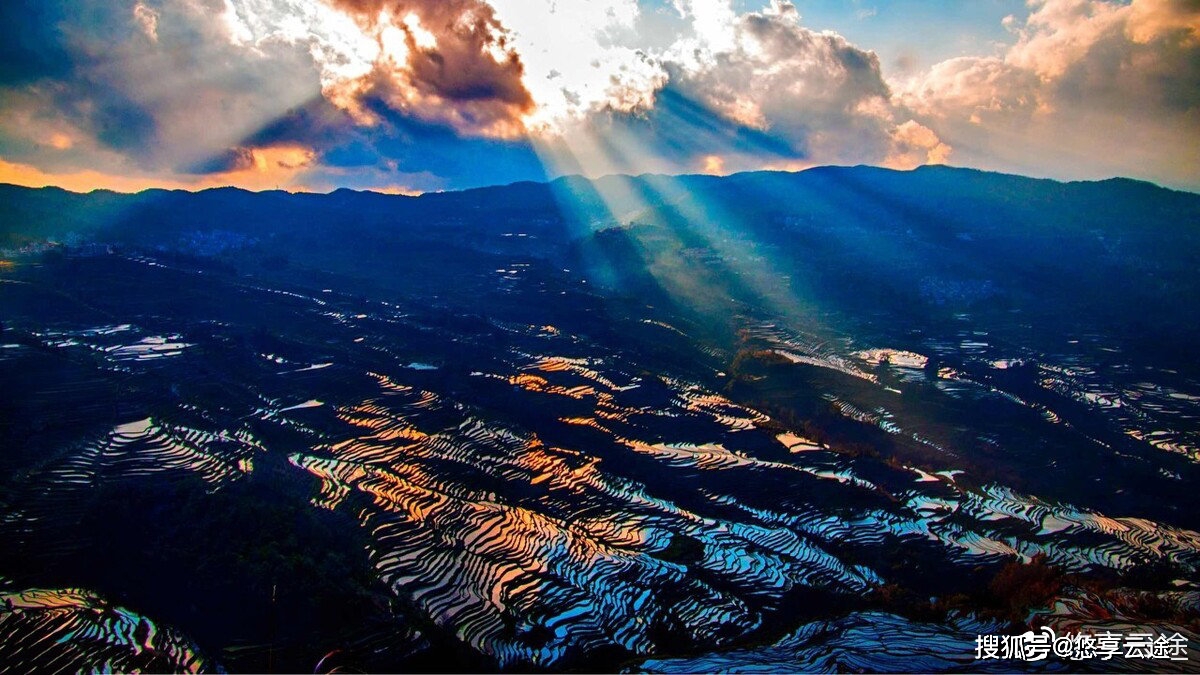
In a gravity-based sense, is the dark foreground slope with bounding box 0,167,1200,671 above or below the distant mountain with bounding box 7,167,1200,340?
below

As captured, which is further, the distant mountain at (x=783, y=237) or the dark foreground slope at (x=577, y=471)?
the distant mountain at (x=783, y=237)

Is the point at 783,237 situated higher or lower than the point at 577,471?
higher

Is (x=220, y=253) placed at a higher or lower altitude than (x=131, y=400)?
higher

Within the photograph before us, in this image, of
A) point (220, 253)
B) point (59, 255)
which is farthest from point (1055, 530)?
point (220, 253)

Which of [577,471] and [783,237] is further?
[783,237]

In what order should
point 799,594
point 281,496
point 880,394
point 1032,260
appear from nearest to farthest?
point 799,594 < point 281,496 < point 880,394 < point 1032,260

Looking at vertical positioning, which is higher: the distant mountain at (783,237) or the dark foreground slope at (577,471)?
the distant mountain at (783,237)

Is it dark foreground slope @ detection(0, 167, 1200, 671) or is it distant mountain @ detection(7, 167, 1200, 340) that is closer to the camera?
dark foreground slope @ detection(0, 167, 1200, 671)

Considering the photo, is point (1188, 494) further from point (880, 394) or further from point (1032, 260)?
point (1032, 260)
